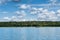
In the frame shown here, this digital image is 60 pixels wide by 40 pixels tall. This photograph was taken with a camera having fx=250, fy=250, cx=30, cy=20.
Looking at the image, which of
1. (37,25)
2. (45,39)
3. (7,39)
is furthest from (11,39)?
(37,25)

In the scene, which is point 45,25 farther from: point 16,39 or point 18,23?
point 16,39

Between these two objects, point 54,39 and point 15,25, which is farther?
point 15,25

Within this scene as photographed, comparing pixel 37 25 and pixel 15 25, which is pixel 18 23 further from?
pixel 37 25

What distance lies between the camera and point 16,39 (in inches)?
848

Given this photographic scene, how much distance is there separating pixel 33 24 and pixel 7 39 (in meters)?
28.2

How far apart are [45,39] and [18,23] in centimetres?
2923

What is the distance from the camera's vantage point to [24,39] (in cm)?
2134

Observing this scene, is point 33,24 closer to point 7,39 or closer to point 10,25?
point 10,25

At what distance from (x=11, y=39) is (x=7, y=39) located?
36 centimetres

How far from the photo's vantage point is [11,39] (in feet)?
71.5

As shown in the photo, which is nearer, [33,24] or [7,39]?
[7,39]

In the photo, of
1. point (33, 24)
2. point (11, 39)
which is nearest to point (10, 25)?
point (33, 24)

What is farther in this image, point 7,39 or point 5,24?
point 5,24

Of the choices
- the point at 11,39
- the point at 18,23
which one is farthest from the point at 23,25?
the point at 11,39
